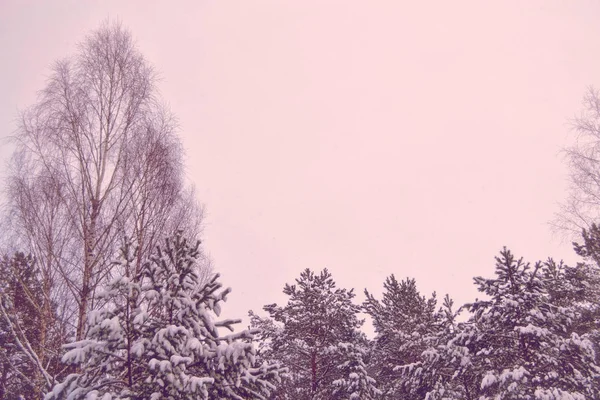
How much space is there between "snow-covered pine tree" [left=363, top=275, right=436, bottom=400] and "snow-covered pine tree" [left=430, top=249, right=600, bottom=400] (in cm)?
446

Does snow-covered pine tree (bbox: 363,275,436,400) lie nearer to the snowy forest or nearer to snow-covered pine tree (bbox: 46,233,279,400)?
the snowy forest

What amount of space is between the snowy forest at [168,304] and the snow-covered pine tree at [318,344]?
67 mm

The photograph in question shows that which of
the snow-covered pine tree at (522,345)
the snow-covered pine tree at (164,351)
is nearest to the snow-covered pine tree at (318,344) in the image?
the snow-covered pine tree at (522,345)

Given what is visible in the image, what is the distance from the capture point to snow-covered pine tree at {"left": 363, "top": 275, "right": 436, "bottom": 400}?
14898 mm

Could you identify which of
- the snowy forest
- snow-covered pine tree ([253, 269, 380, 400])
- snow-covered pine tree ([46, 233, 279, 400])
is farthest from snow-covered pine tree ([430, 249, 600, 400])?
snow-covered pine tree ([46, 233, 279, 400])

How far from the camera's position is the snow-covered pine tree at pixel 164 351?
442 centimetres

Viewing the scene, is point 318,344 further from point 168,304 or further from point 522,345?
point 168,304

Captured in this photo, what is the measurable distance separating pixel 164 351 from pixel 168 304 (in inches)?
23.4

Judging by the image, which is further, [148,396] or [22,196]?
[22,196]

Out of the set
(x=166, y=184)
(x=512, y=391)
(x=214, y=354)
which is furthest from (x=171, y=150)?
(x=512, y=391)

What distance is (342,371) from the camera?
13.7 metres

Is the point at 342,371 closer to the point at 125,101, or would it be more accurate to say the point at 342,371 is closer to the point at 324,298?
the point at 324,298

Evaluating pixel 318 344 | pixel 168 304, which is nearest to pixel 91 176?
pixel 168 304

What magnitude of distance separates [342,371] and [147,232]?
8473mm
